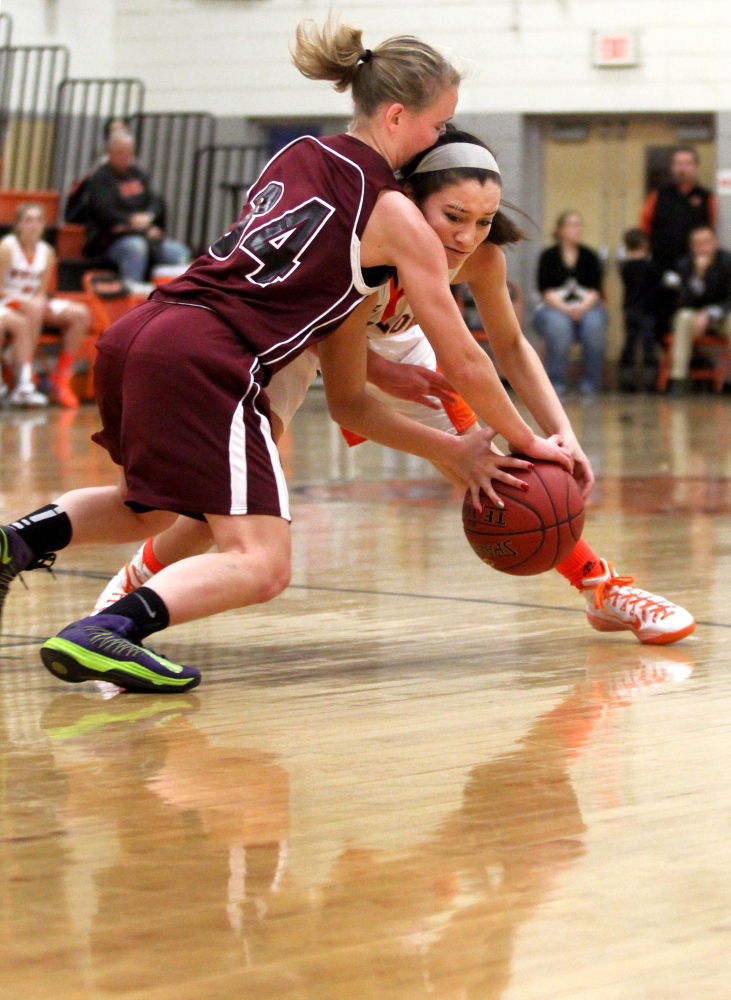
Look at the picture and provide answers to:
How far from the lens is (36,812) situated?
1997 millimetres

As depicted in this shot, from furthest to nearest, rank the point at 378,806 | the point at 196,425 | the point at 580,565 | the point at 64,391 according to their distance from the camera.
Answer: the point at 64,391 → the point at 580,565 → the point at 196,425 → the point at 378,806

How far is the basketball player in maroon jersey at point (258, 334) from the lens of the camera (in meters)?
2.72

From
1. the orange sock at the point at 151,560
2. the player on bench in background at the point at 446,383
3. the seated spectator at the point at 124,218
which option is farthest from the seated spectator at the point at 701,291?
the orange sock at the point at 151,560

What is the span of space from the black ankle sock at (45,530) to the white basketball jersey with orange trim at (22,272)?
8689 millimetres

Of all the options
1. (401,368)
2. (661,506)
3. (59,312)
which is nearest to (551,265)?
(59,312)

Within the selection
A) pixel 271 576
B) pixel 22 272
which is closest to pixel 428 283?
pixel 271 576

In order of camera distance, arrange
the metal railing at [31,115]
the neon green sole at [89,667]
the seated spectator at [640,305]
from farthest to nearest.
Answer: the metal railing at [31,115] < the seated spectator at [640,305] < the neon green sole at [89,667]

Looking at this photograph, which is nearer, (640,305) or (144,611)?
(144,611)

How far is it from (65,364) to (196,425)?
9.33 m

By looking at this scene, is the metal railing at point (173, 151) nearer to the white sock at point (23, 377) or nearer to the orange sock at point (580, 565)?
the white sock at point (23, 377)

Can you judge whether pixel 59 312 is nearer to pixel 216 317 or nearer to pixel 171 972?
pixel 216 317

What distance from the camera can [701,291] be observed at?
13.4 meters

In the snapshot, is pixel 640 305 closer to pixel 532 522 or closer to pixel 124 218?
pixel 124 218

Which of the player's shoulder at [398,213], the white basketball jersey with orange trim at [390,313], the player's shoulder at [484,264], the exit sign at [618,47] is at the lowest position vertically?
the white basketball jersey with orange trim at [390,313]
